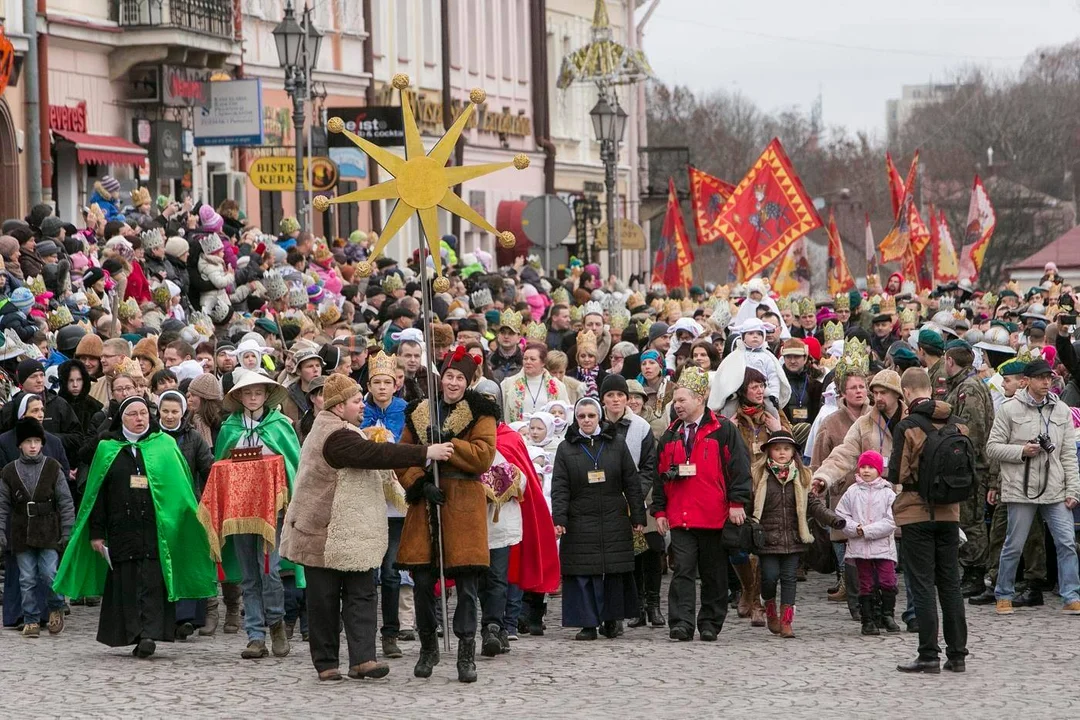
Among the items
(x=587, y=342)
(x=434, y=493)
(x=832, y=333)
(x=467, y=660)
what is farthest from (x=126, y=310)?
(x=467, y=660)

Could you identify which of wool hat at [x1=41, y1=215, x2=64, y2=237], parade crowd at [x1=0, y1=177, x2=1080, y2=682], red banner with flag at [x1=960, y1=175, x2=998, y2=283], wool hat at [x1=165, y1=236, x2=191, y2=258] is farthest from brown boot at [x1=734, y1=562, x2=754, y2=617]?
red banner with flag at [x1=960, y1=175, x2=998, y2=283]

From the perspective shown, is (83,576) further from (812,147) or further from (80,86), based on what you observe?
(812,147)

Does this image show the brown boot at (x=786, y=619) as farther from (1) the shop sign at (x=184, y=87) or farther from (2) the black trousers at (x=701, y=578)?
(1) the shop sign at (x=184, y=87)

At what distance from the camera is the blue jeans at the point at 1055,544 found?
49.7 ft

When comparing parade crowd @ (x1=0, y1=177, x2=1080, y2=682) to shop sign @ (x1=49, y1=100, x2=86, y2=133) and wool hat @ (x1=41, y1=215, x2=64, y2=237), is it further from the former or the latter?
shop sign @ (x1=49, y1=100, x2=86, y2=133)

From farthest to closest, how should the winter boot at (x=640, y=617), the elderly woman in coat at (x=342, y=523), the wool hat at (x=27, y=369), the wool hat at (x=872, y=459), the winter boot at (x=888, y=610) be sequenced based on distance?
1. the wool hat at (x=27, y=369)
2. the winter boot at (x=640, y=617)
3. the wool hat at (x=872, y=459)
4. the winter boot at (x=888, y=610)
5. the elderly woman in coat at (x=342, y=523)

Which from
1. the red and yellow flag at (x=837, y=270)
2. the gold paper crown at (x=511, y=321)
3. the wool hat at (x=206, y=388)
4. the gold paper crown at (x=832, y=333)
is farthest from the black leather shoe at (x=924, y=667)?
the red and yellow flag at (x=837, y=270)

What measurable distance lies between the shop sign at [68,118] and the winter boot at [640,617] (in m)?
17.1

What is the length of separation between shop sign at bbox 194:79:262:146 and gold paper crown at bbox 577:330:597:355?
14.9 metres

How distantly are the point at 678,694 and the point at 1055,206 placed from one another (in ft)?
265

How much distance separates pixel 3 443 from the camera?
48.3ft

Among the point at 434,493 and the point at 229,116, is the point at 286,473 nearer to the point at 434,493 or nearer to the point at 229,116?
the point at 434,493

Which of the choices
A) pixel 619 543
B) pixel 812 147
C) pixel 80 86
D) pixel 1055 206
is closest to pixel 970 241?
pixel 80 86

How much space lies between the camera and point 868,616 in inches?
564
